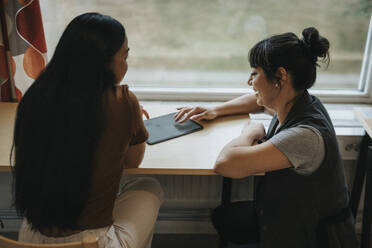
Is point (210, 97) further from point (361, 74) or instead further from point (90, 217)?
point (90, 217)

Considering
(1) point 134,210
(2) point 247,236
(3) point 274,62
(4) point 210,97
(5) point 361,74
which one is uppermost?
→ (3) point 274,62

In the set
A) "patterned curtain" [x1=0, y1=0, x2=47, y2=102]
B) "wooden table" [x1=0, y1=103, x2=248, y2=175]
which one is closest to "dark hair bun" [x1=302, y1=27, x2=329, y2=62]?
"wooden table" [x1=0, y1=103, x2=248, y2=175]

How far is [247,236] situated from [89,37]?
3.04 ft

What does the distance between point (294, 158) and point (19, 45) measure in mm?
1252

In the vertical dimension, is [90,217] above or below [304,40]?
below

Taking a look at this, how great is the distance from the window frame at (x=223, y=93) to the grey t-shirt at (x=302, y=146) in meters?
0.91

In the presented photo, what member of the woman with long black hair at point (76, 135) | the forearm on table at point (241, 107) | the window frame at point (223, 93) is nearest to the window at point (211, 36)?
the window frame at point (223, 93)

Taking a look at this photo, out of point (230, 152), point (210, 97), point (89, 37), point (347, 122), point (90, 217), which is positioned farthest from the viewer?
point (210, 97)

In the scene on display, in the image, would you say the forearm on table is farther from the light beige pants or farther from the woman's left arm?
the light beige pants

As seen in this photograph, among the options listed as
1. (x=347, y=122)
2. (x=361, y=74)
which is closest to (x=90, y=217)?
(x=347, y=122)

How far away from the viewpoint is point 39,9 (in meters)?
1.62

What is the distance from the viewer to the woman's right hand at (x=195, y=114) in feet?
5.22

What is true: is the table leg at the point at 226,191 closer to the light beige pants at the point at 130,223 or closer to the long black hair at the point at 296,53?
the light beige pants at the point at 130,223

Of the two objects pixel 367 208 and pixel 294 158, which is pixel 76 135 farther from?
pixel 367 208
